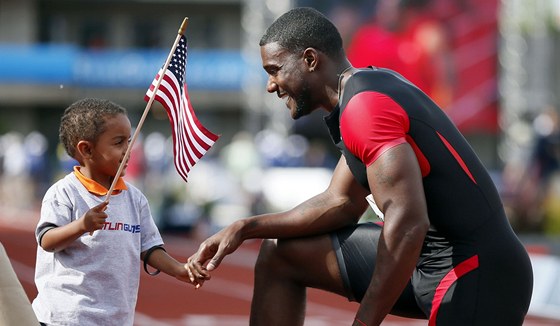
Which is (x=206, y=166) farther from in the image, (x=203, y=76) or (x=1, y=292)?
(x=203, y=76)

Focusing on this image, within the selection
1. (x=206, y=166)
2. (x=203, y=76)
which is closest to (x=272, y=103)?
(x=206, y=166)

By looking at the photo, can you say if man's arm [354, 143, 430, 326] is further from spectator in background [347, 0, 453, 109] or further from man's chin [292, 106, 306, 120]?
spectator in background [347, 0, 453, 109]

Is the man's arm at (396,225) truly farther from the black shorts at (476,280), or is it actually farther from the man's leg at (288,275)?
the man's leg at (288,275)

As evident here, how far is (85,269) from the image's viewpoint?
4227 mm

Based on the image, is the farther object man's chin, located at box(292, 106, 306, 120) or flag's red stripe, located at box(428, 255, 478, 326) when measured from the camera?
man's chin, located at box(292, 106, 306, 120)

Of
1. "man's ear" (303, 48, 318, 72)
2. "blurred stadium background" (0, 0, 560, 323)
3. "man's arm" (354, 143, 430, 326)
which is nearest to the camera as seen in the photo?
"man's arm" (354, 143, 430, 326)

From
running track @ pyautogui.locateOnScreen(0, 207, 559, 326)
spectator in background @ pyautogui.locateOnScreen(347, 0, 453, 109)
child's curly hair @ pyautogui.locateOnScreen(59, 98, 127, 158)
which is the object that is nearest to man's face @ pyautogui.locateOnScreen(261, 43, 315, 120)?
child's curly hair @ pyautogui.locateOnScreen(59, 98, 127, 158)

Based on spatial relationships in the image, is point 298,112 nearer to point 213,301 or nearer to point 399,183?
point 399,183

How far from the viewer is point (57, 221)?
166 inches

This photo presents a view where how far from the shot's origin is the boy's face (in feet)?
14.3

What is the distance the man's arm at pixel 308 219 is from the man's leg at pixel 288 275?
0.05 metres

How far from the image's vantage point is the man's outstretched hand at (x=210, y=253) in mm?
4230

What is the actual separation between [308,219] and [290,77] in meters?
0.56

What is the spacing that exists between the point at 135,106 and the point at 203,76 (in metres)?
2.70
